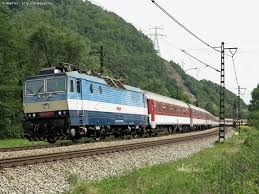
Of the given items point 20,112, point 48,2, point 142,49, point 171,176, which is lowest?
point 171,176

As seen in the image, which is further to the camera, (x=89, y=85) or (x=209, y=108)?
(x=209, y=108)

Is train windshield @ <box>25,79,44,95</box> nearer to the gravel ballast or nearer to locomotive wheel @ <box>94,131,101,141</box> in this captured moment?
the gravel ballast

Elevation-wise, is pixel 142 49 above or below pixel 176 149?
above

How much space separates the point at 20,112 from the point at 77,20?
109435mm

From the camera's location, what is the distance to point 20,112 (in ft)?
142

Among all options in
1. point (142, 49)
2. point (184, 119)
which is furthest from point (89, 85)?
point (142, 49)

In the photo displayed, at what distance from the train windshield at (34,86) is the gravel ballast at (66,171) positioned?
5288mm

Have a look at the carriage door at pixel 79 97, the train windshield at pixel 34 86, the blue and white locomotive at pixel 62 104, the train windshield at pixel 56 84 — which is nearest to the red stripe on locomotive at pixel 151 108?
the blue and white locomotive at pixel 62 104

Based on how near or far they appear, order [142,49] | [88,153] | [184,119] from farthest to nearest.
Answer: [142,49], [184,119], [88,153]

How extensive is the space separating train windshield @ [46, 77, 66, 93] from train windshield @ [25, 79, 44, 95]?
39 cm

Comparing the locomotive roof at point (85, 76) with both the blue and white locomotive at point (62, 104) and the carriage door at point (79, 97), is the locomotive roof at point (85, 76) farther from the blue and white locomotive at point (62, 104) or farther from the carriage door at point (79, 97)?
the carriage door at point (79, 97)

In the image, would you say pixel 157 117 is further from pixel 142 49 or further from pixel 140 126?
pixel 142 49

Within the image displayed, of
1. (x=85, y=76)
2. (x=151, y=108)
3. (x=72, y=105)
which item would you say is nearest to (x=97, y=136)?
(x=85, y=76)

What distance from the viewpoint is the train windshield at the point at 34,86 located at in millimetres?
23906
